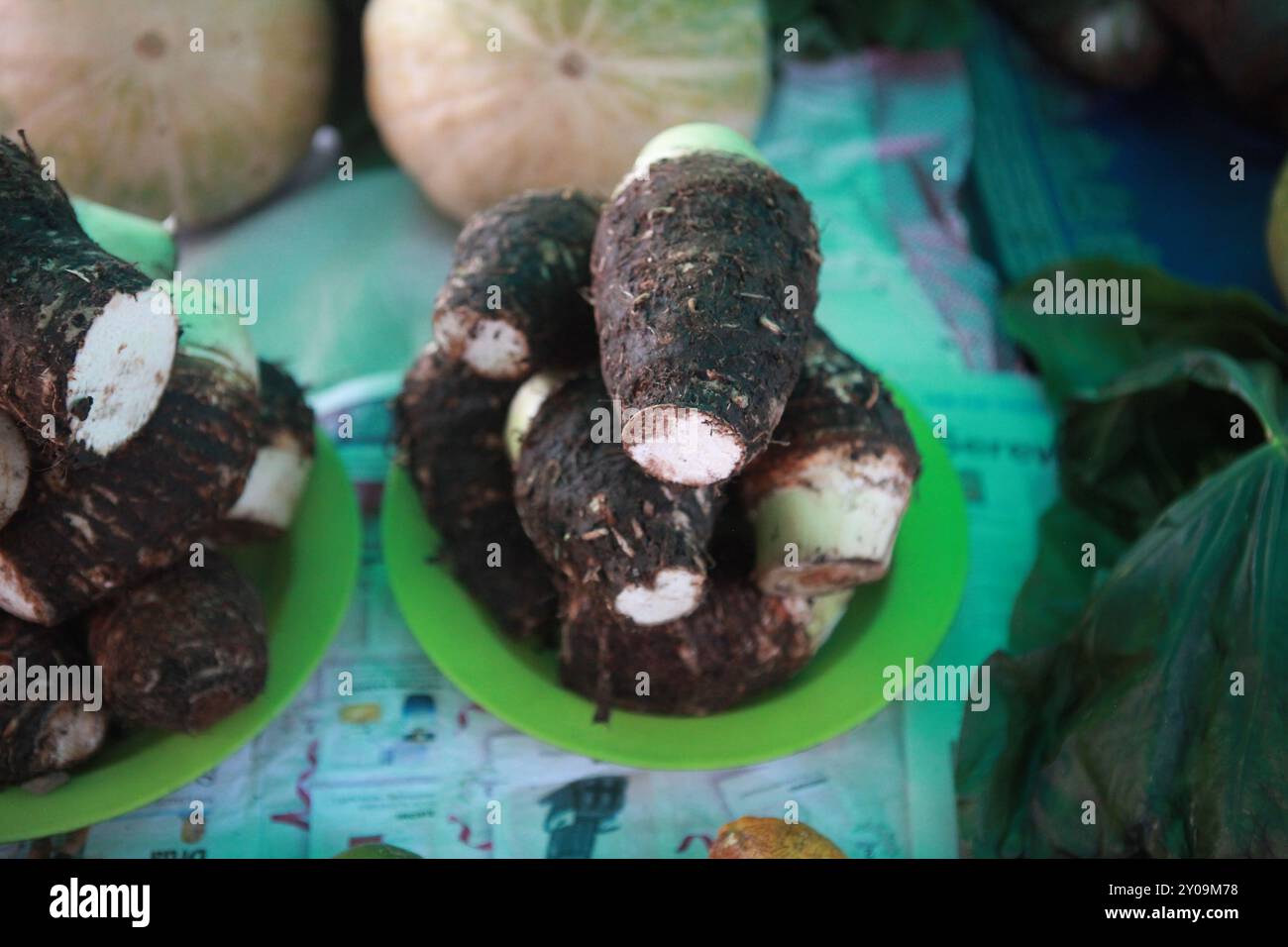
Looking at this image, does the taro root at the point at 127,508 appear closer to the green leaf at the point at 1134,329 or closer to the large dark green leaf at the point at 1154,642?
the large dark green leaf at the point at 1154,642

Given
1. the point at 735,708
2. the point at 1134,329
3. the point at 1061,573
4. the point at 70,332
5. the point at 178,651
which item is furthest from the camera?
the point at 1134,329

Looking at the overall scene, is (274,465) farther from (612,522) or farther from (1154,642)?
(1154,642)

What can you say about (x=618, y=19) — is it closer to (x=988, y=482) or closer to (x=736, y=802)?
(x=988, y=482)

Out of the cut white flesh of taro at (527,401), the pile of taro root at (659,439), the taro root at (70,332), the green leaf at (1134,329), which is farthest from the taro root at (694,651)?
the green leaf at (1134,329)

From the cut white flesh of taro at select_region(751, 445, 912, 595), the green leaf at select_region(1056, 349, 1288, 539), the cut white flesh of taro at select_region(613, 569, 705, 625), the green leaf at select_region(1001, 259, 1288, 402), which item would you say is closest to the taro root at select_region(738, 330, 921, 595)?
the cut white flesh of taro at select_region(751, 445, 912, 595)

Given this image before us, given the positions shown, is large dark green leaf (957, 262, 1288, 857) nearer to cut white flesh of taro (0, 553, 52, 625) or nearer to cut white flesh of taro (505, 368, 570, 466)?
cut white flesh of taro (505, 368, 570, 466)

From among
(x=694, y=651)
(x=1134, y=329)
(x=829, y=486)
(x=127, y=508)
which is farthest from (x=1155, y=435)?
(x=127, y=508)
